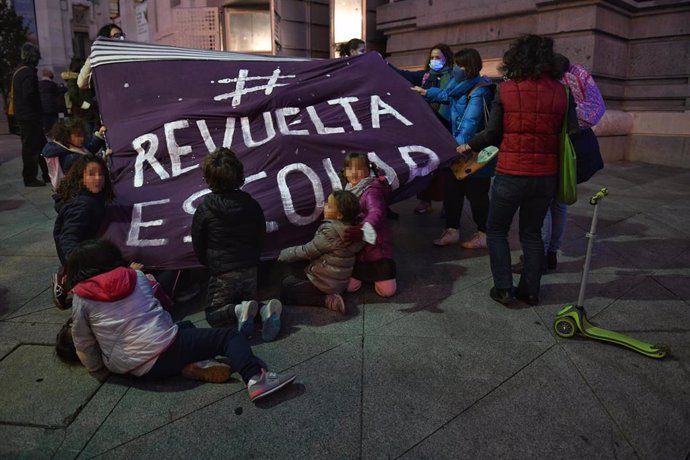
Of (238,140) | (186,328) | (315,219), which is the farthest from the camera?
(238,140)

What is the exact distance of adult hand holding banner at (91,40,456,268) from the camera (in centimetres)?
374

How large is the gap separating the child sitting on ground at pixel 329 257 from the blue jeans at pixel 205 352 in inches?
35.9

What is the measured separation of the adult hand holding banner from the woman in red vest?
0.96m

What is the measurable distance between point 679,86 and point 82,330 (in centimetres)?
1016

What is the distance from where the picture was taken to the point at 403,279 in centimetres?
405

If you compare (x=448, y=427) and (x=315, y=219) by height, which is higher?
(x=315, y=219)

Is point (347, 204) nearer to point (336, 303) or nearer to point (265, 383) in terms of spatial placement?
point (336, 303)

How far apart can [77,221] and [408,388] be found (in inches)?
90.6

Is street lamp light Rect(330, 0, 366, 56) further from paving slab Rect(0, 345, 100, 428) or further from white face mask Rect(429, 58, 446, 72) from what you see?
paving slab Rect(0, 345, 100, 428)

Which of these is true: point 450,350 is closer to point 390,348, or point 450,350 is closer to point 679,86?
point 390,348

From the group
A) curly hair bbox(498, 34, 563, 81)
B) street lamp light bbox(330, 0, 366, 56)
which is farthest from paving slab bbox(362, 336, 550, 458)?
street lamp light bbox(330, 0, 366, 56)

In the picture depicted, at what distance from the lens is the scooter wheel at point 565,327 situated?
9.93 ft

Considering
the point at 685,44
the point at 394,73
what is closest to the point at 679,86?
the point at 685,44

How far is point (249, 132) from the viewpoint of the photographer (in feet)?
14.3
